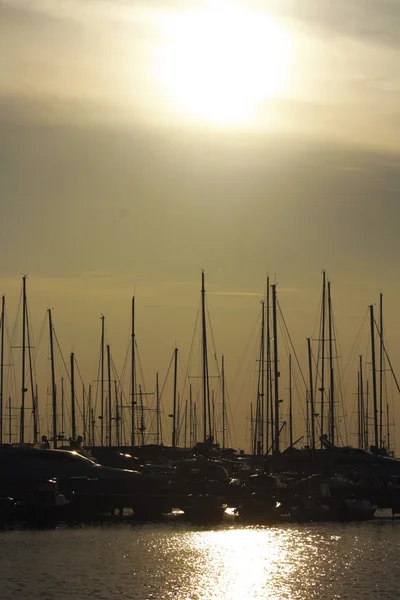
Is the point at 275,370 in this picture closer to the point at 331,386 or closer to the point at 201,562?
A: the point at 331,386

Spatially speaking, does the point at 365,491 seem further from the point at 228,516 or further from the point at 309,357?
the point at 309,357

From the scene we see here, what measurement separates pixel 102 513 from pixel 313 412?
895 inches

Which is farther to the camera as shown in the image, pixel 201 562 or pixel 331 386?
pixel 331 386

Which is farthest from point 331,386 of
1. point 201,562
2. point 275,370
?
point 201,562

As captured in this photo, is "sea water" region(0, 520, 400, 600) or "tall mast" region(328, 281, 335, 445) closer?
"sea water" region(0, 520, 400, 600)

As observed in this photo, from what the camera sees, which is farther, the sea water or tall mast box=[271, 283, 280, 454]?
tall mast box=[271, 283, 280, 454]

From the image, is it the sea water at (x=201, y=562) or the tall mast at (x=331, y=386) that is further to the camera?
the tall mast at (x=331, y=386)

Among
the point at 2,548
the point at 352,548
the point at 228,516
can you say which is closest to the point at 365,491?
the point at 228,516

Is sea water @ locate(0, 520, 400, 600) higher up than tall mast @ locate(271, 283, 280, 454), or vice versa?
tall mast @ locate(271, 283, 280, 454)

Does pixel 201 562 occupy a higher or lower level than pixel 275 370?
lower

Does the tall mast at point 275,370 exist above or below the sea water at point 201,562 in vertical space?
above

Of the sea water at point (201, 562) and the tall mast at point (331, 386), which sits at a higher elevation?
the tall mast at point (331, 386)

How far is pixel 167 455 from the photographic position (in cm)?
9125

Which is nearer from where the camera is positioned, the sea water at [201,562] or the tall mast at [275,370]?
the sea water at [201,562]
